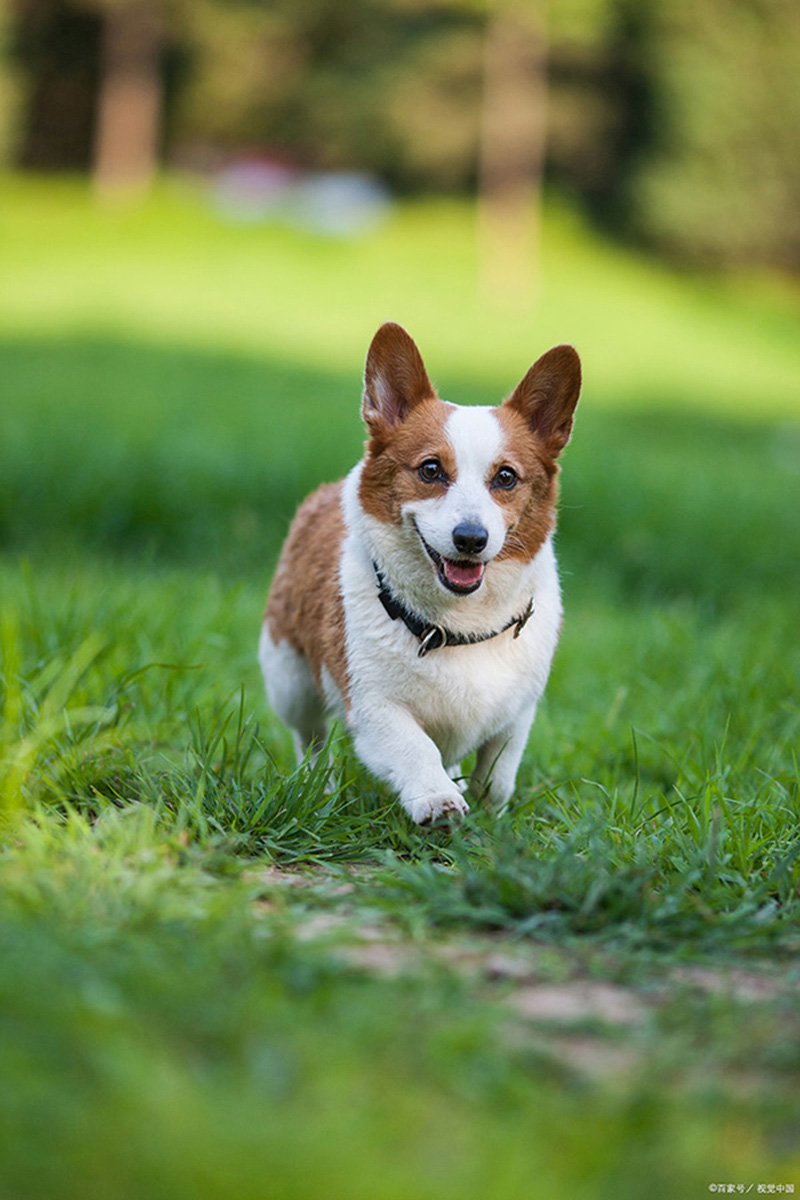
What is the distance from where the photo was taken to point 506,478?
302 cm

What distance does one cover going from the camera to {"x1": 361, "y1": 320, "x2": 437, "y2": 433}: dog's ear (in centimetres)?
311

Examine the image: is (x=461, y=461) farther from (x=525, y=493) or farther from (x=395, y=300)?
(x=395, y=300)

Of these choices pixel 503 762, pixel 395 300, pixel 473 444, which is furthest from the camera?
pixel 395 300

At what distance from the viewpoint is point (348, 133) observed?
78.6ft

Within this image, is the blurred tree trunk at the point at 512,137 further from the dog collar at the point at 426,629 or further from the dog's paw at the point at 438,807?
the dog's paw at the point at 438,807

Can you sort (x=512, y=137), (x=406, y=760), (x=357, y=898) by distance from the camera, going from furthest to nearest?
1. (x=512, y=137)
2. (x=406, y=760)
3. (x=357, y=898)

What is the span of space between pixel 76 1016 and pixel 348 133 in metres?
24.0

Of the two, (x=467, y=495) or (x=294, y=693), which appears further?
(x=294, y=693)

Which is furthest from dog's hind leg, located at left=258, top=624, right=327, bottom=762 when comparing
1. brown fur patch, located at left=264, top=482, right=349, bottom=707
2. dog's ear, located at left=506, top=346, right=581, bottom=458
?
dog's ear, located at left=506, top=346, right=581, bottom=458

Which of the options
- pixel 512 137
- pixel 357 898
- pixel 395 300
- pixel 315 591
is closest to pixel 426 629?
pixel 315 591

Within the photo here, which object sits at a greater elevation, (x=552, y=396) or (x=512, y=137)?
(x=512, y=137)

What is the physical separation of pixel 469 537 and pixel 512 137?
20654mm

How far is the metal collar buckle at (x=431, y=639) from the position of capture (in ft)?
9.77

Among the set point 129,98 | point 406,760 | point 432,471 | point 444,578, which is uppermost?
point 129,98
